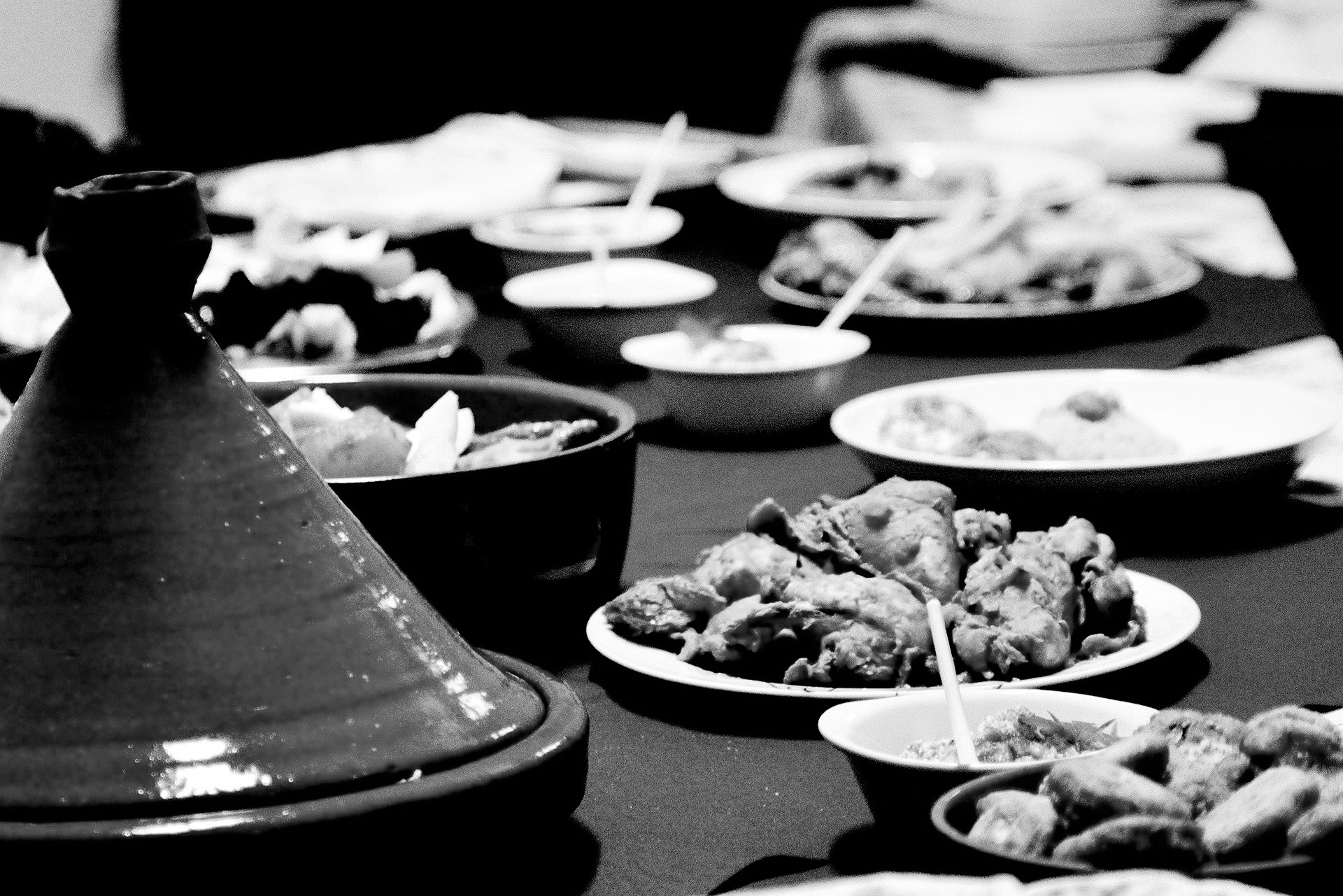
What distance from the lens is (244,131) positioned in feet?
20.2

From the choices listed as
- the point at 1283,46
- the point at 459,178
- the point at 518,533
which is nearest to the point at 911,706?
the point at 518,533

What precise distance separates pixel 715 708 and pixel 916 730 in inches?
8.8

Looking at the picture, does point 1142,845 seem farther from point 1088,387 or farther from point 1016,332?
point 1016,332

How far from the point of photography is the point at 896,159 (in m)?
3.42

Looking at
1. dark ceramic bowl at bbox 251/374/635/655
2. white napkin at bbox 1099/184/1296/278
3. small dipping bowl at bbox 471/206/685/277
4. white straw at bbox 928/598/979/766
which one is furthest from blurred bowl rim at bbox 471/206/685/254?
white straw at bbox 928/598/979/766

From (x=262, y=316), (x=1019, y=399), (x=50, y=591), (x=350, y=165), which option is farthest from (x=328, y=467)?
(x=350, y=165)

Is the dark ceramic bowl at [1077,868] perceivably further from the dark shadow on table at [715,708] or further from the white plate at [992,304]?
the white plate at [992,304]

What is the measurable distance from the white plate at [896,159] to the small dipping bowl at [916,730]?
2.02m

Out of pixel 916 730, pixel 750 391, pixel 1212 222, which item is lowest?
pixel 1212 222

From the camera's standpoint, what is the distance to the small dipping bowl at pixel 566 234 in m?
2.73

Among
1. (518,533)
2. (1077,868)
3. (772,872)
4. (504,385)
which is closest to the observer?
(1077,868)

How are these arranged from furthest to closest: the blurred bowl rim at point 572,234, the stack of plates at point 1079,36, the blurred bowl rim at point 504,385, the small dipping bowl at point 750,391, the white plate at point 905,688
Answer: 1. the stack of plates at point 1079,36
2. the blurred bowl rim at point 572,234
3. the small dipping bowl at point 750,391
4. the blurred bowl rim at point 504,385
5. the white plate at point 905,688

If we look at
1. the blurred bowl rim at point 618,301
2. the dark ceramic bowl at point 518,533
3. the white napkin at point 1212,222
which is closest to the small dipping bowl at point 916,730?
the dark ceramic bowl at point 518,533

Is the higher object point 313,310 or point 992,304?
point 313,310
